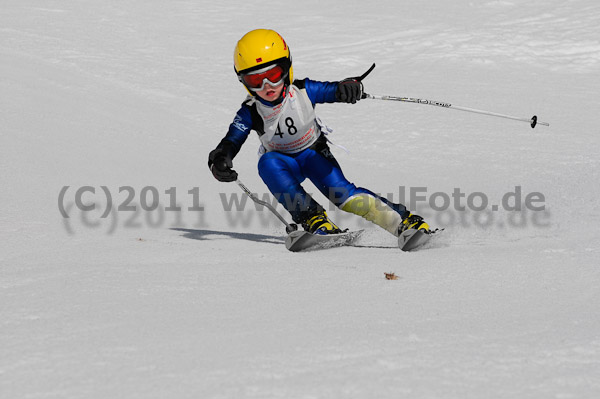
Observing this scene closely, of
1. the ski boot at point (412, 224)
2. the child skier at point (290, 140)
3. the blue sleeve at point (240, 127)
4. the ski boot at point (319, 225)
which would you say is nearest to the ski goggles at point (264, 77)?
the child skier at point (290, 140)

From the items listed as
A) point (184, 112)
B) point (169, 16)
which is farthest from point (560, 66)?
point (169, 16)

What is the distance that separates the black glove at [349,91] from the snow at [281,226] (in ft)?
3.52

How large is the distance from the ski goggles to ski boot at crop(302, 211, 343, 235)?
3.27ft

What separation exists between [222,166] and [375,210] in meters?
1.15

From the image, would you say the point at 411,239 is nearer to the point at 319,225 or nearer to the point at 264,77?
the point at 319,225

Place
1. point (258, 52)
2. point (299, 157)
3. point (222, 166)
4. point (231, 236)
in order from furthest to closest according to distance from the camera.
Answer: point (231, 236) < point (299, 157) < point (222, 166) < point (258, 52)

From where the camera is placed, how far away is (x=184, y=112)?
10805 mm

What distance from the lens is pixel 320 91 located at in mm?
5391

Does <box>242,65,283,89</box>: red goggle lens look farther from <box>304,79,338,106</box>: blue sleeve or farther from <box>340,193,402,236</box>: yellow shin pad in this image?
<box>340,193,402,236</box>: yellow shin pad

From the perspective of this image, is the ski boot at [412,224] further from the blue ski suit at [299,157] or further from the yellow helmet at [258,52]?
the yellow helmet at [258,52]

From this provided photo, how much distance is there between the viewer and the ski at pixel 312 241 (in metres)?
4.87

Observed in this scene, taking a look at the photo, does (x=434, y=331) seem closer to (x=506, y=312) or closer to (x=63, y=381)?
(x=506, y=312)

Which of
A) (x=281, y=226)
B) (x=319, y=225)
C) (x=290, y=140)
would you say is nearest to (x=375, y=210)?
(x=319, y=225)

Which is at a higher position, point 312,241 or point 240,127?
point 240,127
